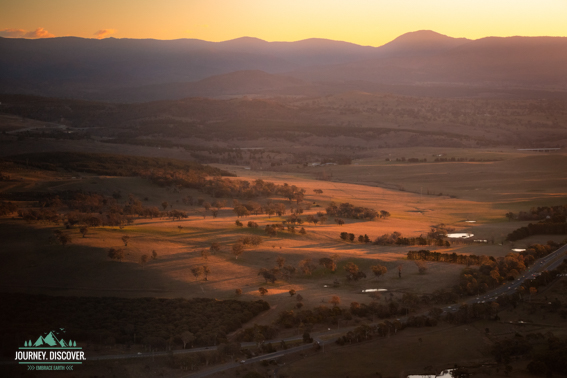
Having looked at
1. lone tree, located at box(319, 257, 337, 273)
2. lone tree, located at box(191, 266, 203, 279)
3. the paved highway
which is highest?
lone tree, located at box(191, 266, 203, 279)

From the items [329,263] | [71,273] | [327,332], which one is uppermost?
[71,273]

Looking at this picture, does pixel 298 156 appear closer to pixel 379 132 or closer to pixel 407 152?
pixel 407 152

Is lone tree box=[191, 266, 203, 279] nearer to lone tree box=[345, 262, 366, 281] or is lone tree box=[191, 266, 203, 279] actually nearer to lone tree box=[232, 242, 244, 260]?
lone tree box=[232, 242, 244, 260]

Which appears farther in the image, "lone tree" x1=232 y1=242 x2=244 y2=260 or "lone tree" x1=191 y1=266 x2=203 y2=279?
"lone tree" x1=232 y1=242 x2=244 y2=260

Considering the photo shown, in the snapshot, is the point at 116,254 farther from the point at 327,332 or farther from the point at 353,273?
the point at 327,332

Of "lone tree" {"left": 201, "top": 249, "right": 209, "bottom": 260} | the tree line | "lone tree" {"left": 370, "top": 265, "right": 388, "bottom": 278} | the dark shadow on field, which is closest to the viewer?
the tree line

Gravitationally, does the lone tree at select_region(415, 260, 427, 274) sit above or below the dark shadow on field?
below

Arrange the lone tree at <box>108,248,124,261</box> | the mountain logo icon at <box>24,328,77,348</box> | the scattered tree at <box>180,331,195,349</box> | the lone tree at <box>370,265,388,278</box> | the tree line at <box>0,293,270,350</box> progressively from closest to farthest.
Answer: the mountain logo icon at <box>24,328,77,348</box> < the tree line at <box>0,293,270,350</box> < the scattered tree at <box>180,331,195,349</box> < the lone tree at <box>108,248,124,261</box> < the lone tree at <box>370,265,388,278</box>

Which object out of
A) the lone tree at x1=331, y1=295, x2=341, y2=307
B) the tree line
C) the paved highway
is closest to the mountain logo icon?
the tree line

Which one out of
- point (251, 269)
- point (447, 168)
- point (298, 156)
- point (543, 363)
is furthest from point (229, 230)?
point (298, 156)

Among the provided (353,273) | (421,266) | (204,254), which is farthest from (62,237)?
(421,266)

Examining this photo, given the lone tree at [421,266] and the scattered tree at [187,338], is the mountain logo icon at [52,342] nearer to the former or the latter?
the scattered tree at [187,338]
